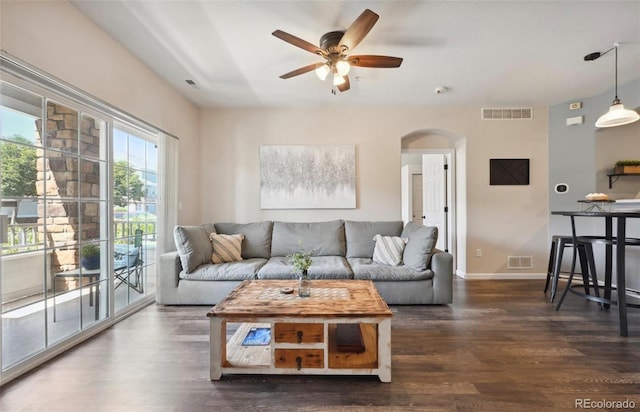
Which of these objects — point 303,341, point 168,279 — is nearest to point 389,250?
point 303,341

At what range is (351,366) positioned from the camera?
178cm

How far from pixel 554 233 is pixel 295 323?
170 inches

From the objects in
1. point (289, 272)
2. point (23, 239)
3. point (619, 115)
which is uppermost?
point (619, 115)

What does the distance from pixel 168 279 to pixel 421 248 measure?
111 inches

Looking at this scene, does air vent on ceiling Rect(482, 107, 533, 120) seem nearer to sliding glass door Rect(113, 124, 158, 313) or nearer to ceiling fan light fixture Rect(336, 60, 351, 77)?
ceiling fan light fixture Rect(336, 60, 351, 77)

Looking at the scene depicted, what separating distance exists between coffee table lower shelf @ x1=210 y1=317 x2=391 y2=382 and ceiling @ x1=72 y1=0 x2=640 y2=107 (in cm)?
225

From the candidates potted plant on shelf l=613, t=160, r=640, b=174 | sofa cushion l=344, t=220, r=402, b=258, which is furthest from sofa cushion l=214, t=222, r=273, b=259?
potted plant on shelf l=613, t=160, r=640, b=174

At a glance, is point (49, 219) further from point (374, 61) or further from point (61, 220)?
point (374, 61)

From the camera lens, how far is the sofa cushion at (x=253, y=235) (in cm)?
379

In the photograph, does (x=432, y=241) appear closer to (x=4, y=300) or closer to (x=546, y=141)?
(x=546, y=141)

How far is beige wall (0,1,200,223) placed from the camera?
1789 millimetres

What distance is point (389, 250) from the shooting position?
11.2ft

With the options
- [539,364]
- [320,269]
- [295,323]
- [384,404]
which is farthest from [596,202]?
[295,323]
